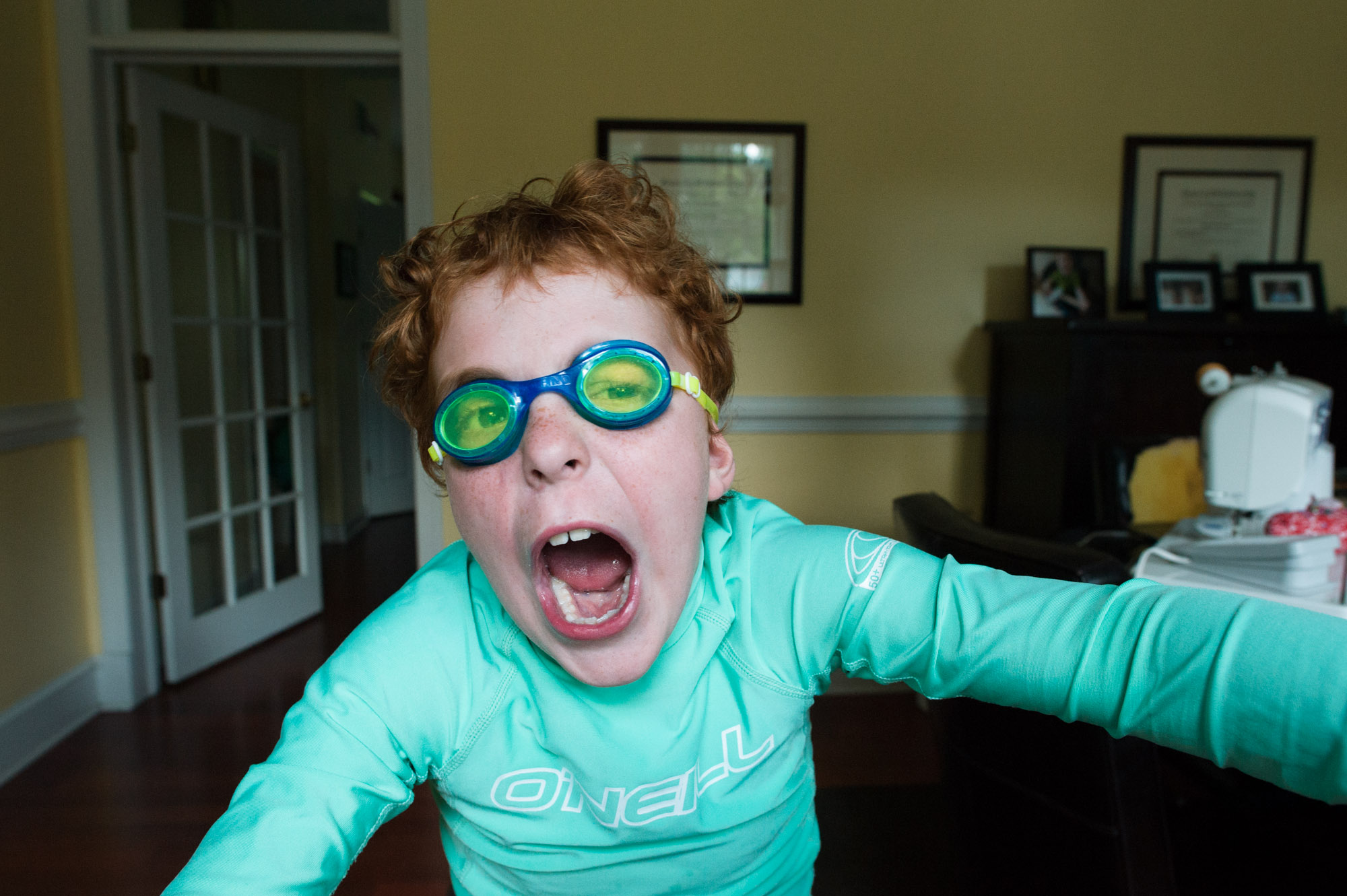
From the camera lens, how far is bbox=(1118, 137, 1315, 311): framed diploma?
282 centimetres

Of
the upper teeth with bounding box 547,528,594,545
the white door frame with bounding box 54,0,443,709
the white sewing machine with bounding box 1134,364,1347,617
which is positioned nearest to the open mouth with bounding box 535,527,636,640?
the upper teeth with bounding box 547,528,594,545

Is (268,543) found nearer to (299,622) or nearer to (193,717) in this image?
(299,622)

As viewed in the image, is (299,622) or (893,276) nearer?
(893,276)

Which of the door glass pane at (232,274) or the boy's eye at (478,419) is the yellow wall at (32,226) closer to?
the door glass pane at (232,274)

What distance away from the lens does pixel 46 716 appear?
8.35 ft

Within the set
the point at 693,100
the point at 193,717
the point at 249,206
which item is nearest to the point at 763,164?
the point at 693,100

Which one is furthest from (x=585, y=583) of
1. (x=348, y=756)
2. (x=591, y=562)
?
(x=348, y=756)

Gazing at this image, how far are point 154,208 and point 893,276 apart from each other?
266 centimetres

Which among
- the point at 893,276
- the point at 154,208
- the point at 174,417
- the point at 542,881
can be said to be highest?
the point at 154,208

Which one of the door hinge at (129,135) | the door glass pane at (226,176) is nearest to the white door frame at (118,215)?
the door hinge at (129,135)

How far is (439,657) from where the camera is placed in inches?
29.0

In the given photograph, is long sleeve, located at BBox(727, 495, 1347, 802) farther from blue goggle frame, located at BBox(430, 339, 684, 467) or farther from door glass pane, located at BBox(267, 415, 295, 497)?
door glass pane, located at BBox(267, 415, 295, 497)

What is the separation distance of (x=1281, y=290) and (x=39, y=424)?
4092 mm

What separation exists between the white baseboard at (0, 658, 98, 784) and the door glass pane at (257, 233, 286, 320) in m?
1.52
